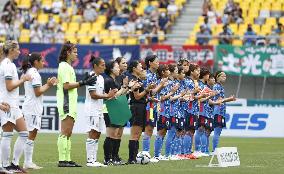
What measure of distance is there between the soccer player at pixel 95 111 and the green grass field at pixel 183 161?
1.51ft

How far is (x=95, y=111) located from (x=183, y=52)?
18771 mm

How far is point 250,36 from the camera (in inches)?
1458

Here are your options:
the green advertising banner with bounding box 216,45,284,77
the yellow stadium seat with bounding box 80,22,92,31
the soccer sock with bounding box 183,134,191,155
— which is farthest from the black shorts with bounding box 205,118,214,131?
the yellow stadium seat with bounding box 80,22,92,31

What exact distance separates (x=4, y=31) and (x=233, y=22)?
10312 mm

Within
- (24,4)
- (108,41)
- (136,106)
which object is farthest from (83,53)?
(136,106)

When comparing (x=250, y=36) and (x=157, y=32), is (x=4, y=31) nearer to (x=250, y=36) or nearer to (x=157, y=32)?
(x=157, y=32)

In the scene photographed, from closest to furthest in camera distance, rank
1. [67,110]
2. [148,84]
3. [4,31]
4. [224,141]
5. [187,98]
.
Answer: [67,110]
[148,84]
[187,98]
[224,141]
[4,31]

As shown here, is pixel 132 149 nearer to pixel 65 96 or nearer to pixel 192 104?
pixel 65 96

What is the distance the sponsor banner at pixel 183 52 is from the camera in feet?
121

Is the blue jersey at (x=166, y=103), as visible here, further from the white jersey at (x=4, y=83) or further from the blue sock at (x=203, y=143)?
the white jersey at (x=4, y=83)

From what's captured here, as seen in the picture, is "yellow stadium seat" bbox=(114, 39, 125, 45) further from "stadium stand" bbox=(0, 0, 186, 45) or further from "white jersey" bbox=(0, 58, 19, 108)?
"white jersey" bbox=(0, 58, 19, 108)

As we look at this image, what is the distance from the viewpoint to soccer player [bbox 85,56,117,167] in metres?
18.7

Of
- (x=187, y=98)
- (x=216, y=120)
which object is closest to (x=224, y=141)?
(x=216, y=120)

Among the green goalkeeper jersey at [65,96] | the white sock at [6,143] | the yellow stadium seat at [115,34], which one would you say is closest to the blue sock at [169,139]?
the green goalkeeper jersey at [65,96]
